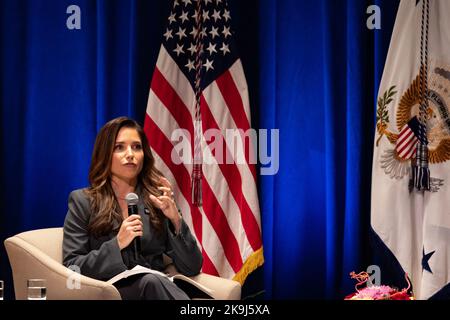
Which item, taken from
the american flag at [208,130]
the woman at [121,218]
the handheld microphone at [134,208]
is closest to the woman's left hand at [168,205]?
the woman at [121,218]

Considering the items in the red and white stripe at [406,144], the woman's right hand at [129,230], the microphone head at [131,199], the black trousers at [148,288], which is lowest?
the black trousers at [148,288]

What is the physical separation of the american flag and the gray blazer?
0.84 m

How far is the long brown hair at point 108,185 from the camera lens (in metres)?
3.78

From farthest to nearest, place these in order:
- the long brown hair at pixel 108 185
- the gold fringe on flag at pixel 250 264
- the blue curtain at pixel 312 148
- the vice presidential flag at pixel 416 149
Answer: the blue curtain at pixel 312 148 < the gold fringe on flag at pixel 250 264 < the vice presidential flag at pixel 416 149 < the long brown hair at pixel 108 185

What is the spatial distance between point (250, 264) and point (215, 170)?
0.67 metres

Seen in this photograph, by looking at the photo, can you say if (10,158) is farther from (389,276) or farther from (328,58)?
(389,276)

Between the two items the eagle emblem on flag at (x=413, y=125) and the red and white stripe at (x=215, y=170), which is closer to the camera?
the eagle emblem on flag at (x=413, y=125)

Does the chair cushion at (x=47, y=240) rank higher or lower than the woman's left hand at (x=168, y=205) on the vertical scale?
lower

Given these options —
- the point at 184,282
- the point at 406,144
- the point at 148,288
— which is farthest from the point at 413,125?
the point at 148,288

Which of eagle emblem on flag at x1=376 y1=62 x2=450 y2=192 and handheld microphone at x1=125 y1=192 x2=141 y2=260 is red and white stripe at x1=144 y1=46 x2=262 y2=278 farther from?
handheld microphone at x1=125 y1=192 x2=141 y2=260

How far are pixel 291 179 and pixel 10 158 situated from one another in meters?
1.98

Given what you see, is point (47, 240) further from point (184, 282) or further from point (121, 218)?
point (184, 282)

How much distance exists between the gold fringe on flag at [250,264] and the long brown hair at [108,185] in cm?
101

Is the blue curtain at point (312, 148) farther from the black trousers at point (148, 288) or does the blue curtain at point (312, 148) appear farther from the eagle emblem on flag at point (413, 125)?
the black trousers at point (148, 288)
